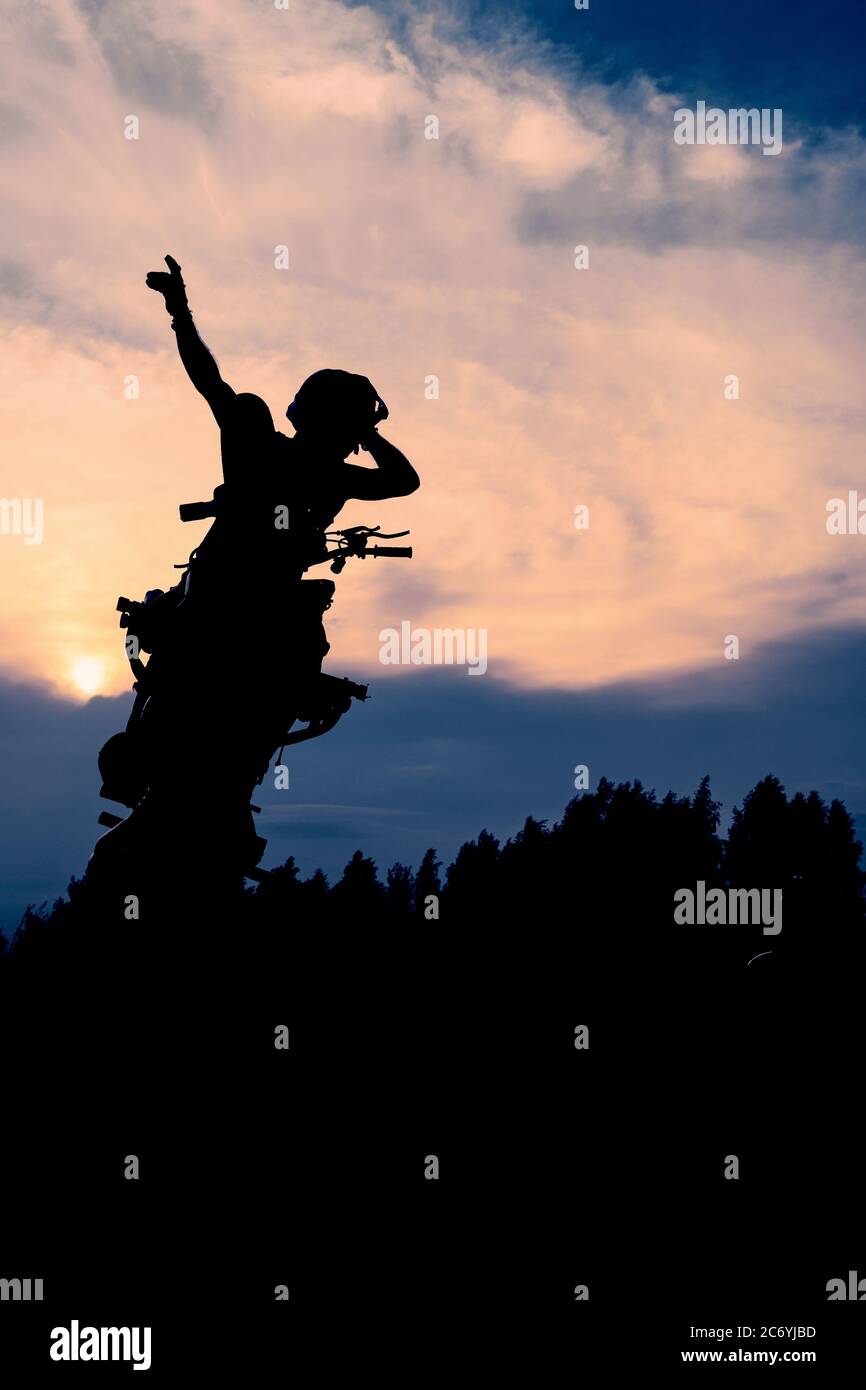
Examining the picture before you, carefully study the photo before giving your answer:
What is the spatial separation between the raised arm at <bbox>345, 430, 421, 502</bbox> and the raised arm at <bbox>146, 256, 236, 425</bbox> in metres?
1.20

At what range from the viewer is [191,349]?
857 cm

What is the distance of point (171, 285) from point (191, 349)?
475 millimetres

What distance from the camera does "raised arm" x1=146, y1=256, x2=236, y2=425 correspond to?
8.37 m

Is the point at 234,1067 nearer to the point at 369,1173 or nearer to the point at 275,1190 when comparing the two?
the point at 275,1190

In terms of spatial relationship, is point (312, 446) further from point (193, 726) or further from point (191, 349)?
point (193, 726)

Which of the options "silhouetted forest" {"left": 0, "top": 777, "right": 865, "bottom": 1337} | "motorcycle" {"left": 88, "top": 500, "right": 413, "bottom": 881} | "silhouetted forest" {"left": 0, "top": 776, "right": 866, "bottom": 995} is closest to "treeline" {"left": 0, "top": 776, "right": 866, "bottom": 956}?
"silhouetted forest" {"left": 0, "top": 776, "right": 866, "bottom": 995}

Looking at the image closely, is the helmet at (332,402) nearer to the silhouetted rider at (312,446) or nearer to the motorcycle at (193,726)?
the silhouetted rider at (312,446)

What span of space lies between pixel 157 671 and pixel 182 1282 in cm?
460

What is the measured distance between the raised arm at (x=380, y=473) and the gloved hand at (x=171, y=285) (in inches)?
73.8

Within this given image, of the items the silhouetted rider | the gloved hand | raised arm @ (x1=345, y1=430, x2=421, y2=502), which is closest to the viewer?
the gloved hand

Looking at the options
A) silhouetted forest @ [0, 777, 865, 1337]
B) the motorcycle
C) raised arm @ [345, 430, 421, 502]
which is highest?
raised arm @ [345, 430, 421, 502]

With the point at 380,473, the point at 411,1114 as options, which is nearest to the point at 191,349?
the point at 380,473

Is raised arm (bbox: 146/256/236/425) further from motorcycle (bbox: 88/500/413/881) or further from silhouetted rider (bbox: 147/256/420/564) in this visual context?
motorcycle (bbox: 88/500/413/881)

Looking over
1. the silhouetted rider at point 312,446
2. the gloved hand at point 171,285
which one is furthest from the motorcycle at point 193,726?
the gloved hand at point 171,285
